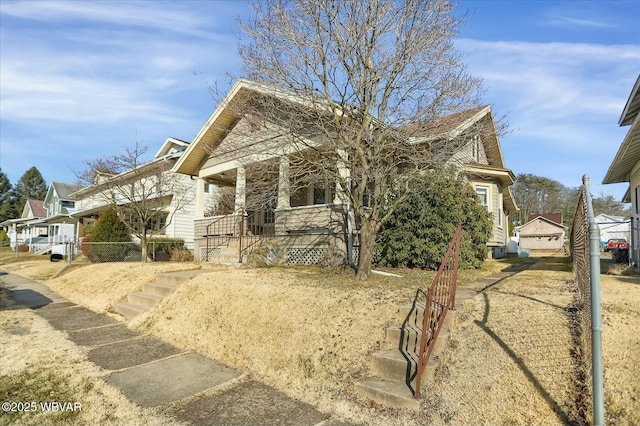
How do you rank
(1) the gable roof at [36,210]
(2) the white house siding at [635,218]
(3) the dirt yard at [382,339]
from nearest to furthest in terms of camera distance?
(3) the dirt yard at [382,339], (2) the white house siding at [635,218], (1) the gable roof at [36,210]

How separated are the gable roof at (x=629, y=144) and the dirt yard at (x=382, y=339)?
395 centimetres

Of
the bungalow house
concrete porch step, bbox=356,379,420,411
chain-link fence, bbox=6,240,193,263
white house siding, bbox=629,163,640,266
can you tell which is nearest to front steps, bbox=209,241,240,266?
the bungalow house

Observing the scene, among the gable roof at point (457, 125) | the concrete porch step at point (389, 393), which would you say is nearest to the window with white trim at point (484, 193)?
the gable roof at point (457, 125)

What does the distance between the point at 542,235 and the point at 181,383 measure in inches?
1403

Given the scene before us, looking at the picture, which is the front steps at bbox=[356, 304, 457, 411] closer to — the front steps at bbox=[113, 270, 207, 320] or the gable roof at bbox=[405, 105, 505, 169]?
the gable roof at bbox=[405, 105, 505, 169]

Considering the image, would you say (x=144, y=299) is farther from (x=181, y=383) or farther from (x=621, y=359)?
(x=621, y=359)

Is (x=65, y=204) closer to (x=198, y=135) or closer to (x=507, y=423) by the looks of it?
(x=198, y=135)

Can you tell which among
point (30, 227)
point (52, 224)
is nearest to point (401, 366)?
point (52, 224)

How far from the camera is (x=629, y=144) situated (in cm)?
995

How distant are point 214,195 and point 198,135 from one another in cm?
691

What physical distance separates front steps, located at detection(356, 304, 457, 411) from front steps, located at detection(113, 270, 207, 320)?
18.7ft

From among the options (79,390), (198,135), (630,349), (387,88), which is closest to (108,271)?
(198,135)

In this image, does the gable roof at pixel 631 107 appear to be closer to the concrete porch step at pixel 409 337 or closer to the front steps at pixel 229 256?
the concrete porch step at pixel 409 337

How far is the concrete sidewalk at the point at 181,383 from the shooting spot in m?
3.93
